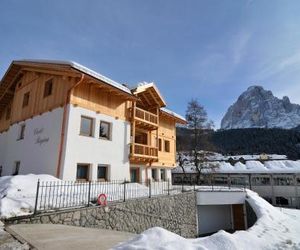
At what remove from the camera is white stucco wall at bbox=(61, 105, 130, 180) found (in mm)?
13031

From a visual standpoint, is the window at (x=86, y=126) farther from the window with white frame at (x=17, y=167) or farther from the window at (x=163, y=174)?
the window at (x=163, y=174)

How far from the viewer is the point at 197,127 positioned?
103ft

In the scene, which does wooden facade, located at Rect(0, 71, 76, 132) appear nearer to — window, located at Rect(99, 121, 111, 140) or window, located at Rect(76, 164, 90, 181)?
window, located at Rect(99, 121, 111, 140)

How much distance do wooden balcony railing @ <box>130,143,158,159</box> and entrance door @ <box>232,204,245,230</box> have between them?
8757mm

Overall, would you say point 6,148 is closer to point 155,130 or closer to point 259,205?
point 155,130

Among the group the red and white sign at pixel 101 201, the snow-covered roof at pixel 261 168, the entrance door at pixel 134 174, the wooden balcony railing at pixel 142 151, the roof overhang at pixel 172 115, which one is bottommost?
the red and white sign at pixel 101 201

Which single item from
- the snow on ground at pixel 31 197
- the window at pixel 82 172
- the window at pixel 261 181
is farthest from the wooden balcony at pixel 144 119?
the window at pixel 261 181

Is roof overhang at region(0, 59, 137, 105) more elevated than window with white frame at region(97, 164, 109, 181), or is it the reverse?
roof overhang at region(0, 59, 137, 105)

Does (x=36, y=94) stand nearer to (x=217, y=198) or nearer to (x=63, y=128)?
(x=63, y=128)

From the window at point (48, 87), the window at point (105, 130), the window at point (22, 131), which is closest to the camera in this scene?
the window at point (105, 130)

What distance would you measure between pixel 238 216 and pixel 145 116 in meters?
12.2

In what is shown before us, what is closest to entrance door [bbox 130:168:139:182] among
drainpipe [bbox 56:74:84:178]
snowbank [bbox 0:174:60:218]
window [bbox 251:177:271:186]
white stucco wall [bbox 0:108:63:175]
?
white stucco wall [bbox 0:108:63:175]

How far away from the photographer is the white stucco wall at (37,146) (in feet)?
44.5

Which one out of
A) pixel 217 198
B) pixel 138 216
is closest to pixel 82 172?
pixel 138 216
